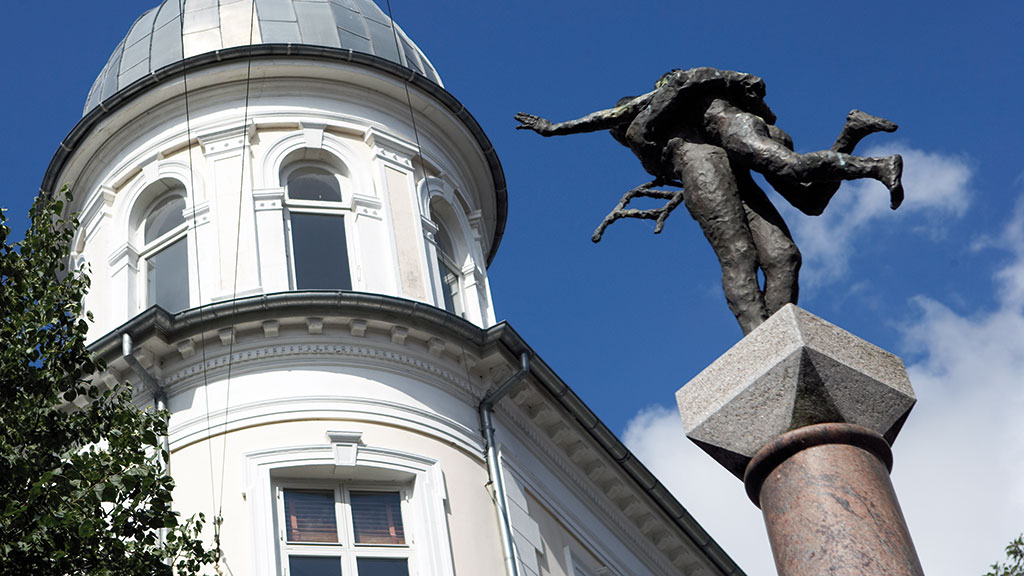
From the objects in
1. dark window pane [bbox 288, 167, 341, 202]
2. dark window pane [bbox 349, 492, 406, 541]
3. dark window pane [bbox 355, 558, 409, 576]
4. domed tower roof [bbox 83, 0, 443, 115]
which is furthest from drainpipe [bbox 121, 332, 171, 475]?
domed tower roof [bbox 83, 0, 443, 115]

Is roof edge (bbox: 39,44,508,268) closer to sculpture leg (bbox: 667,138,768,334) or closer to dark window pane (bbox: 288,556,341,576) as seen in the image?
dark window pane (bbox: 288,556,341,576)

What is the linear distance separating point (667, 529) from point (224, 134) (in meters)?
9.37

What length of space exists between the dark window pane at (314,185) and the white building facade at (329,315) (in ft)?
0.11

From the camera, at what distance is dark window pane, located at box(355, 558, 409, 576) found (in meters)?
17.9

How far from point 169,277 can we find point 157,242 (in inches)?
29.9

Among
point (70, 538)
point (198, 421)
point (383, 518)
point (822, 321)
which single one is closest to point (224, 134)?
point (198, 421)

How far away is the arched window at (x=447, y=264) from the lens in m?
22.8

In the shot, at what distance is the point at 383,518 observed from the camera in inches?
731

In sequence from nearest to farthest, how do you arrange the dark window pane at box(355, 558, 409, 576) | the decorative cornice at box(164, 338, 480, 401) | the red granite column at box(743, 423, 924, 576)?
the red granite column at box(743, 423, 924, 576) < the dark window pane at box(355, 558, 409, 576) < the decorative cornice at box(164, 338, 480, 401)

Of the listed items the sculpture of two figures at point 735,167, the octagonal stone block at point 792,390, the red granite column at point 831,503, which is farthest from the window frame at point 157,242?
the red granite column at point 831,503

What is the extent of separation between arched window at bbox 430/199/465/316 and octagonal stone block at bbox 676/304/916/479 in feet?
45.1

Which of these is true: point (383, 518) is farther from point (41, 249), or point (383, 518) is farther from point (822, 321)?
point (822, 321)

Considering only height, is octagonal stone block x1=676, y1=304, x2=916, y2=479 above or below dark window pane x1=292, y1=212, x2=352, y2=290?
below

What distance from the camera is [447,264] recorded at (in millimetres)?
23172
